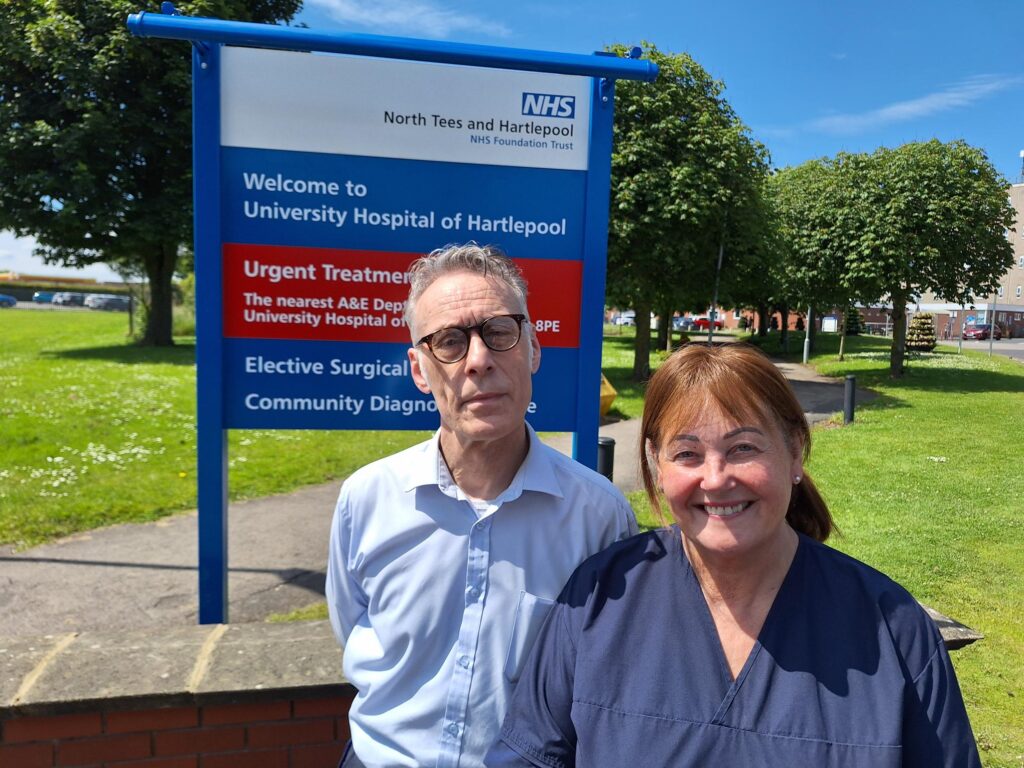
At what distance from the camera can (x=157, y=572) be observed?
498 cm

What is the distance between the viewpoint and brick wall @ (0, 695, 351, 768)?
205 centimetres

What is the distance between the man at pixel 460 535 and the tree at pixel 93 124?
2009cm

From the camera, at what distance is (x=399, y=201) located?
2781 millimetres

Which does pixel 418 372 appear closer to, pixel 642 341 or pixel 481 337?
pixel 481 337

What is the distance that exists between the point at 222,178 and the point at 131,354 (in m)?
20.0

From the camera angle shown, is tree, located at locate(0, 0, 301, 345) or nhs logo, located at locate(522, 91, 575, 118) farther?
tree, located at locate(0, 0, 301, 345)

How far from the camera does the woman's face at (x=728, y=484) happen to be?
1.55 m

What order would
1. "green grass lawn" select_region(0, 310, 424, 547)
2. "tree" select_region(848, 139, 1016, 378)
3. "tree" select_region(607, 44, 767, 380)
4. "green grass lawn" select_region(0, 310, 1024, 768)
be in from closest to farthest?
"green grass lawn" select_region(0, 310, 1024, 768), "green grass lawn" select_region(0, 310, 424, 547), "tree" select_region(607, 44, 767, 380), "tree" select_region(848, 139, 1016, 378)

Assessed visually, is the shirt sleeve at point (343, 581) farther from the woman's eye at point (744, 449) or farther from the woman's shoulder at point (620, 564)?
the woman's eye at point (744, 449)

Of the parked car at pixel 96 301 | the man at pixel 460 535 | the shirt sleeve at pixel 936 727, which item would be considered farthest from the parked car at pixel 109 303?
the shirt sleeve at pixel 936 727

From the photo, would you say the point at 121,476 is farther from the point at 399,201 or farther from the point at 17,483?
the point at 399,201

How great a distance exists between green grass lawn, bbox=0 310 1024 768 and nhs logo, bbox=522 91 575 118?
314 centimetres

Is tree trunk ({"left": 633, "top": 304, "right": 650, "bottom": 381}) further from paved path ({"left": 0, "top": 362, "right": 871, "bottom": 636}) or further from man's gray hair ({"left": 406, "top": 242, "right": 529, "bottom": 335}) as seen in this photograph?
man's gray hair ({"left": 406, "top": 242, "right": 529, "bottom": 335})

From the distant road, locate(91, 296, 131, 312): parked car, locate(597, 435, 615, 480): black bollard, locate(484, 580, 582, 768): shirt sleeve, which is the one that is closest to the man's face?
locate(484, 580, 582, 768): shirt sleeve
